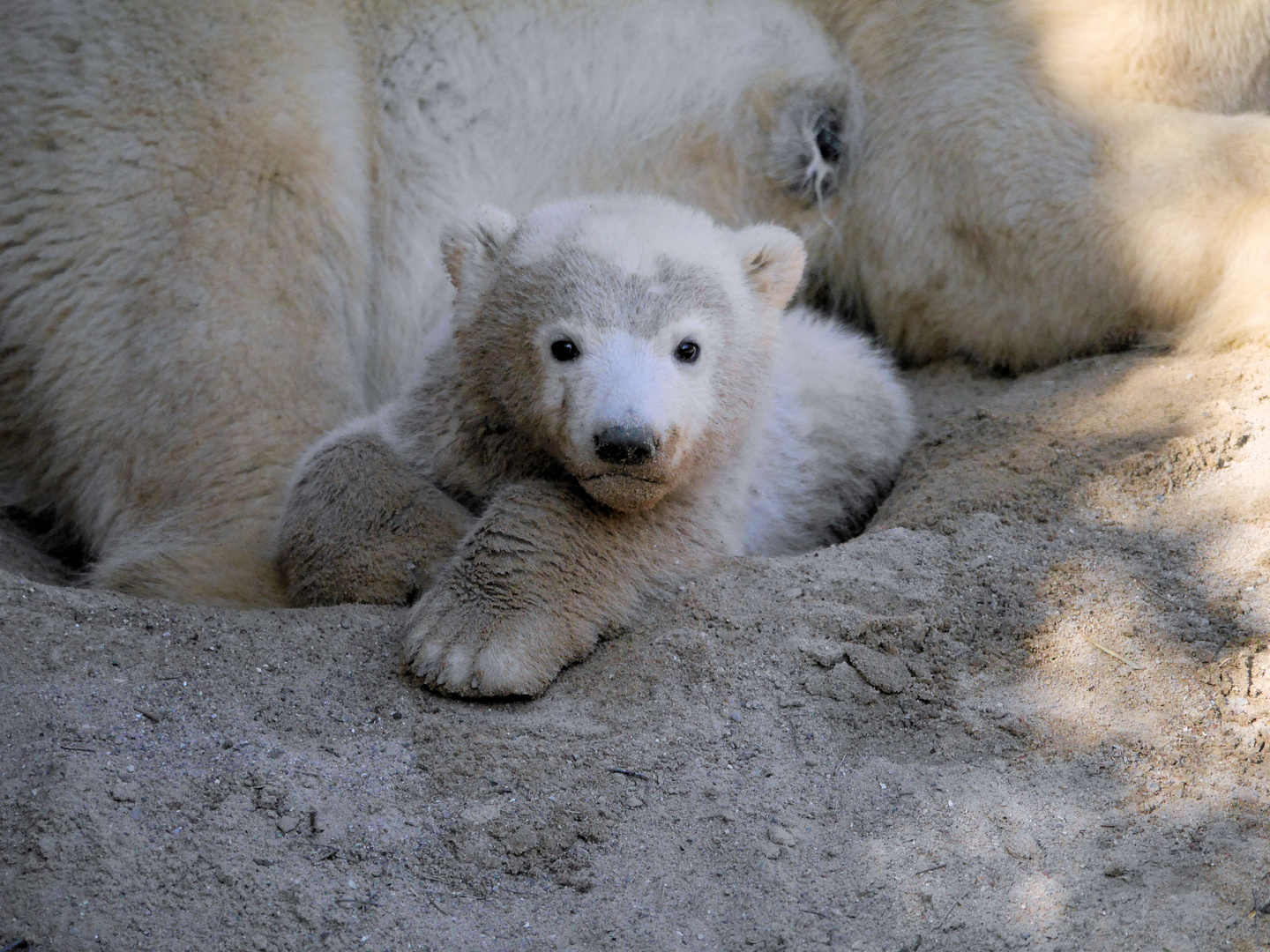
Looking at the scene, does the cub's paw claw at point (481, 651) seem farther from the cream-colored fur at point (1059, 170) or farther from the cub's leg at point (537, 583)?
the cream-colored fur at point (1059, 170)

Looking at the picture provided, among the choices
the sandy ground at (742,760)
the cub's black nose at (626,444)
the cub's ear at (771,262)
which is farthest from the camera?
the cub's ear at (771,262)

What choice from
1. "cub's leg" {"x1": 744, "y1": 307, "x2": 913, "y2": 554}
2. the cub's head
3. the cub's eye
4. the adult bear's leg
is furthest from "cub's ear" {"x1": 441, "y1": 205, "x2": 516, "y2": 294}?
"cub's leg" {"x1": 744, "y1": 307, "x2": 913, "y2": 554}

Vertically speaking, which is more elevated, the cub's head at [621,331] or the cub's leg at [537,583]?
the cub's head at [621,331]

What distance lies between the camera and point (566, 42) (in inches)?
154

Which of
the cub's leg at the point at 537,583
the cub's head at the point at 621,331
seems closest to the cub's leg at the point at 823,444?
the cub's head at the point at 621,331

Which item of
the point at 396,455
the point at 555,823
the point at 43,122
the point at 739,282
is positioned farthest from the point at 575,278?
the point at 43,122

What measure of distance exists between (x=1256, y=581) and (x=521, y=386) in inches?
62.5

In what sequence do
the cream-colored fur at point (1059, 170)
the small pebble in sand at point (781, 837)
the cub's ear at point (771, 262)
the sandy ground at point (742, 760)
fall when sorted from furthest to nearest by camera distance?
the cream-colored fur at point (1059, 170)
the cub's ear at point (771, 262)
the small pebble in sand at point (781, 837)
the sandy ground at point (742, 760)

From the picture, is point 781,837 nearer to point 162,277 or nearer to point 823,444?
point 823,444

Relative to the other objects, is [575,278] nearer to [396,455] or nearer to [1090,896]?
[396,455]

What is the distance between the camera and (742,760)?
2.23 m

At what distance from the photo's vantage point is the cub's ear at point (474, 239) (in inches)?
116

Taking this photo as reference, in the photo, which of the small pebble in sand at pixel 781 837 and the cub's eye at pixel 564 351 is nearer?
the small pebble in sand at pixel 781 837

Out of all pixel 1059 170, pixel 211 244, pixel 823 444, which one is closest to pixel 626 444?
pixel 823 444
